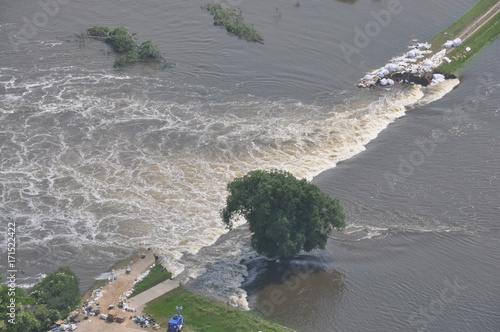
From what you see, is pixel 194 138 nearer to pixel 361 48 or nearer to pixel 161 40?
pixel 161 40

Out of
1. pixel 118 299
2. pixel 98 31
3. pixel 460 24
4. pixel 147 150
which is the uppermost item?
pixel 460 24

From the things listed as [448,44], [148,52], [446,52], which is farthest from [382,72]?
[148,52]

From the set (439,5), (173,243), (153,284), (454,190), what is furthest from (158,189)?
(439,5)

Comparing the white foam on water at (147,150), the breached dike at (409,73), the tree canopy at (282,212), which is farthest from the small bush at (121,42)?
the tree canopy at (282,212)

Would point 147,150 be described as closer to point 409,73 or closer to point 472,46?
point 409,73

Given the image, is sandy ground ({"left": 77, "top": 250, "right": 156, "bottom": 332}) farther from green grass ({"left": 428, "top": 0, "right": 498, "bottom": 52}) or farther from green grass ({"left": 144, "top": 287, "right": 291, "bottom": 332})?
green grass ({"left": 428, "top": 0, "right": 498, "bottom": 52})

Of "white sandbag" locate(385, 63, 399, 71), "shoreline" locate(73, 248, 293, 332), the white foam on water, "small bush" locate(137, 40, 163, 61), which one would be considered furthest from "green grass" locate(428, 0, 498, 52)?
"shoreline" locate(73, 248, 293, 332)
